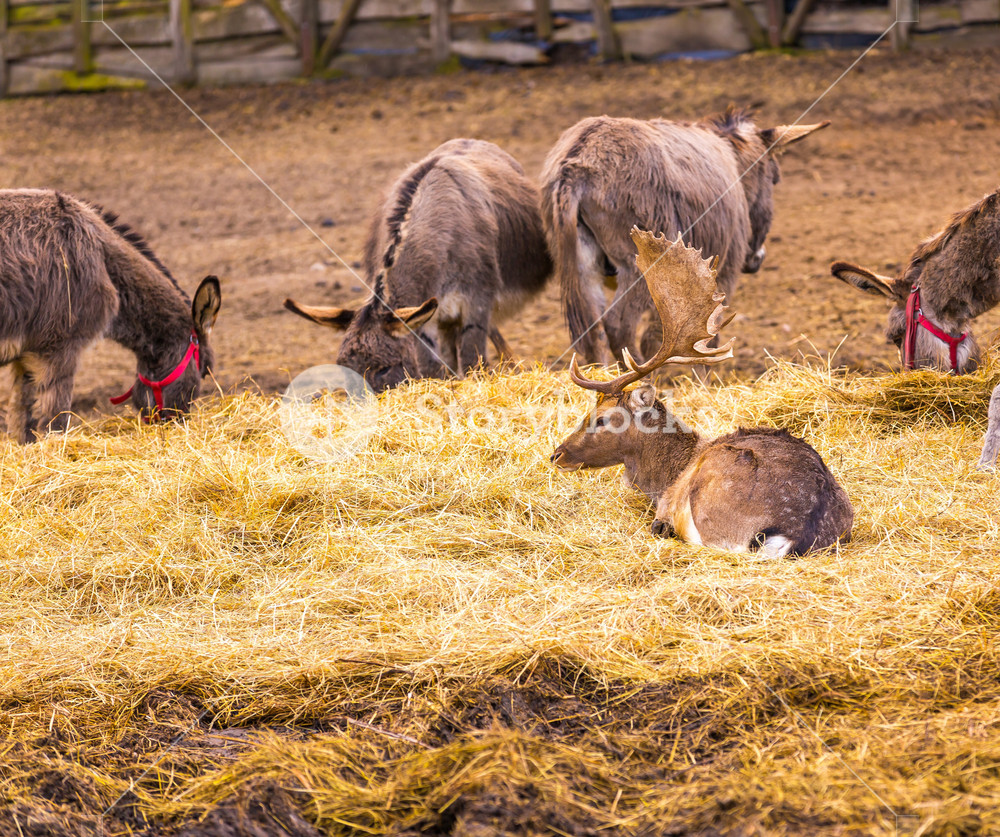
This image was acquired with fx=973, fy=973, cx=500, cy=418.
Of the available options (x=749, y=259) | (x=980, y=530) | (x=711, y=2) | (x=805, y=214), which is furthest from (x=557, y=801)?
(x=711, y=2)

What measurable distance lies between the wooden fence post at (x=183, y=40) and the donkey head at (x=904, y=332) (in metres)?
13.7

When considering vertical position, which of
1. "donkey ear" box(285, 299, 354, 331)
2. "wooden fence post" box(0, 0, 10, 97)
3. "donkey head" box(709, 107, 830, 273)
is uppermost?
"wooden fence post" box(0, 0, 10, 97)

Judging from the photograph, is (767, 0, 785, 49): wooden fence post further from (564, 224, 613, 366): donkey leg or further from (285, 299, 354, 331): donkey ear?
(285, 299, 354, 331): donkey ear

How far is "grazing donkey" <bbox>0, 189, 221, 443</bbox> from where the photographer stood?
→ 6.28m

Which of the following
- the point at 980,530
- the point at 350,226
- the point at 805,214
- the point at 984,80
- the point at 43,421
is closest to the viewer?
the point at 980,530

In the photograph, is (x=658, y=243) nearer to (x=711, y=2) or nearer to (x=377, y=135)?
(x=377, y=135)

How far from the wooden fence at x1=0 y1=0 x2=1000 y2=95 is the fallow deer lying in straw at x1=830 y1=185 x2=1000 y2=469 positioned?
31.9 ft

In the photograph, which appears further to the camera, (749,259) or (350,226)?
(350,226)

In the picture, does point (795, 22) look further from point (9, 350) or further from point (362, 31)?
point (9, 350)

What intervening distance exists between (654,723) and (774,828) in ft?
2.05

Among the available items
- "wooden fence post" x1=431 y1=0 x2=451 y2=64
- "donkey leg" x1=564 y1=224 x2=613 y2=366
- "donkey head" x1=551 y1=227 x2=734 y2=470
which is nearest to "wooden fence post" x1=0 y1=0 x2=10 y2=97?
"wooden fence post" x1=431 y1=0 x2=451 y2=64

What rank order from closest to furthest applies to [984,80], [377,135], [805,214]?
1. [805,214]
2. [984,80]
3. [377,135]

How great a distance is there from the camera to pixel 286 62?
16.8 metres

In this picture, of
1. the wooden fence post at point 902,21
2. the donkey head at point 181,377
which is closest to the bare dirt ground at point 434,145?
the wooden fence post at point 902,21
